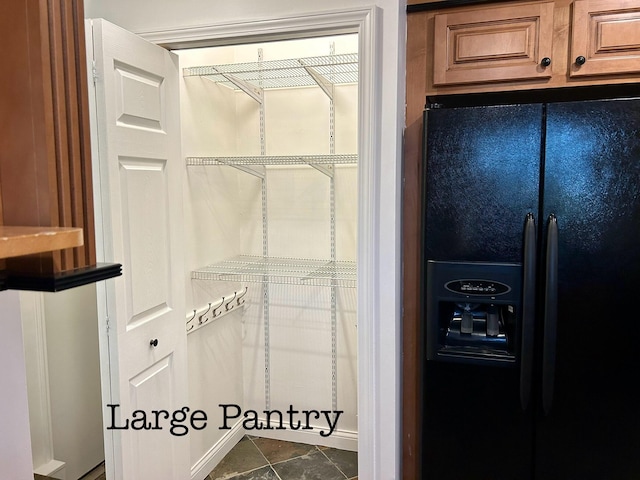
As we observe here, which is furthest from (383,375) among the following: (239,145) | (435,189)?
(239,145)

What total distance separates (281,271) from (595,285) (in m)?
1.45

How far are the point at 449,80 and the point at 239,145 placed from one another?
1385 millimetres

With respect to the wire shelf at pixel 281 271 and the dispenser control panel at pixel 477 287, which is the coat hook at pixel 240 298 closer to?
the wire shelf at pixel 281 271

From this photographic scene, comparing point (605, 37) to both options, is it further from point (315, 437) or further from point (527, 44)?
point (315, 437)

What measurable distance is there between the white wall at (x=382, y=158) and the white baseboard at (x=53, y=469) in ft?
4.07

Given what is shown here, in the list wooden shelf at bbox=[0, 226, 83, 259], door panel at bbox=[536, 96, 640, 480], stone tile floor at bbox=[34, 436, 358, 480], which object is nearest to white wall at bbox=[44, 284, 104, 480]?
stone tile floor at bbox=[34, 436, 358, 480]

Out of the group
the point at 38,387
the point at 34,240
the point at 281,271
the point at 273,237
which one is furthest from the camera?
the point at 273,237

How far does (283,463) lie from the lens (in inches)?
106

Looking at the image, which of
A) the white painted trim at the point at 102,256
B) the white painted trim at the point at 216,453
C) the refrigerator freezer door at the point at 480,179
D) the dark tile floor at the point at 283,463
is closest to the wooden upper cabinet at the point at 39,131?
the white painted trim at the point at 102,256

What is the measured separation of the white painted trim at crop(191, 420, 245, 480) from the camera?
247 cm

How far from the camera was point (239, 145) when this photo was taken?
2812 millimetres

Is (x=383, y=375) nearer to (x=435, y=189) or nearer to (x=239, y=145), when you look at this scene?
(x=435, y=189)

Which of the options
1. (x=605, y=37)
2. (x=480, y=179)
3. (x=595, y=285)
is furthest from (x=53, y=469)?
(x=605, y=37)

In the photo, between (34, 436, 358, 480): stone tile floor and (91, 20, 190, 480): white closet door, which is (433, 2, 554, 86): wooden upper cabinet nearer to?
(91, 20, 190, 480): white closet door
